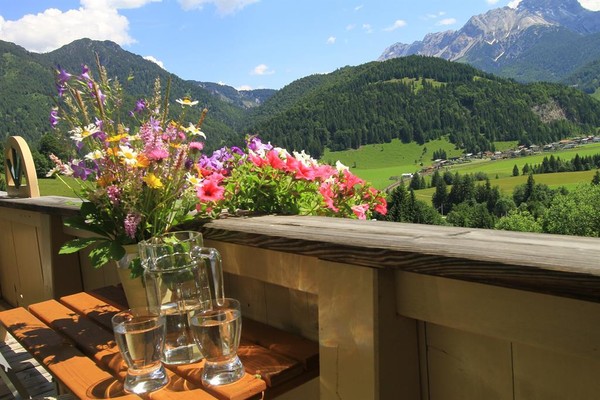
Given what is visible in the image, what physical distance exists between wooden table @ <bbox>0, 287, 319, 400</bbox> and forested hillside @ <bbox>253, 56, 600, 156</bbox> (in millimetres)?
87023

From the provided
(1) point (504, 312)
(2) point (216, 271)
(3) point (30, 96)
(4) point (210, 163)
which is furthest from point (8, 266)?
(3) point (30, 96)

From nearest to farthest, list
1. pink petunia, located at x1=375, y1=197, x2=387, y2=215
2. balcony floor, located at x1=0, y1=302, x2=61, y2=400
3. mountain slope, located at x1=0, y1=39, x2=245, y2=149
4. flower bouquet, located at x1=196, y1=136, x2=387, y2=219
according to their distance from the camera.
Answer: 1. flower bouquet, located at x1=196, y1=136, x2=387, y2=219
2. pink petunia, located at x1=375, y1=197, x2=387, y2=215
3. balcony floor, located at x1=0, y1=302, x2=61, y2=400
4. mountain slope, located at x1=0, y1=39, x2=245, y2=149

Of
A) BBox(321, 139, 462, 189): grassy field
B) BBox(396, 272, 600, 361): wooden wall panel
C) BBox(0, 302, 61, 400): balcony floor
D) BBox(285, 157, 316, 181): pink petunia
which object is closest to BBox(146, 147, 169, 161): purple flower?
BBox(285, 157, 316, 181): pink petunia

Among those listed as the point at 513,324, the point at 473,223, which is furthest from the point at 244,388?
the point at 473,223

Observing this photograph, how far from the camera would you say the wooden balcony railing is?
2.42 feet

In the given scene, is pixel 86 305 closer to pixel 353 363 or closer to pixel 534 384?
pixel 353 363

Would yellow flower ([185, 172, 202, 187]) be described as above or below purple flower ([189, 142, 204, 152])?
below

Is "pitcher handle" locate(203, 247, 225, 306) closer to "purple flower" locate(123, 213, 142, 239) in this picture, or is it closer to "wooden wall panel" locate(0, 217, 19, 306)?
"purple flower" locate(123, 213, 142, 239)

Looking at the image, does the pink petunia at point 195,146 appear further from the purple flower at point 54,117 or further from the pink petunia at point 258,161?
the purple flower at point 54,117

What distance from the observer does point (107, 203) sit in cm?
137

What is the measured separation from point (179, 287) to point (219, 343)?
0.77 feet

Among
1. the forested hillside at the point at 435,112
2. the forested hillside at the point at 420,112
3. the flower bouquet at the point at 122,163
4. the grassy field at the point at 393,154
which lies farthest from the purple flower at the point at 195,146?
the forested hillside at the point at 435,112

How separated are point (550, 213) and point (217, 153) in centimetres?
3789

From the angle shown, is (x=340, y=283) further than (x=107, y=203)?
No
